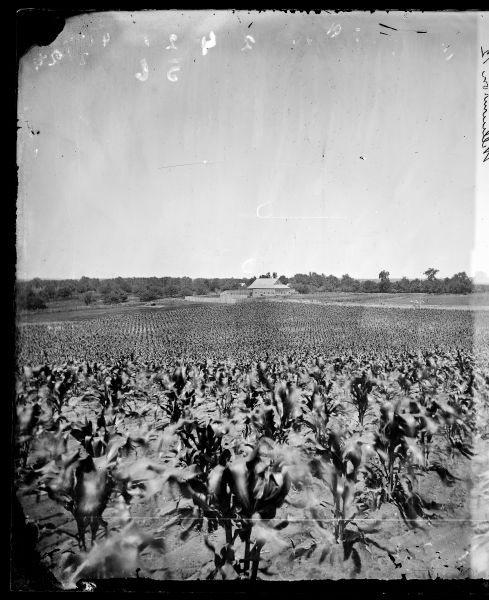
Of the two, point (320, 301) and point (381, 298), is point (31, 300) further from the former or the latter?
point (381, 298)

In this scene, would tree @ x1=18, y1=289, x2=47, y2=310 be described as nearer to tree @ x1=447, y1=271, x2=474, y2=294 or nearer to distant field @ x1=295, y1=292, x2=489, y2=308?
tree @ x1=447, y1=271, x2=474, y2=294

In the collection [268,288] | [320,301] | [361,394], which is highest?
[268,288]

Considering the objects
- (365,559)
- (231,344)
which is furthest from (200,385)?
(365,559)

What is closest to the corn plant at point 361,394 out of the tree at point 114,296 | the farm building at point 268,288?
the farm building at point 268,288

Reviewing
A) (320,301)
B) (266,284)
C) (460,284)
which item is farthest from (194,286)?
(460,284)

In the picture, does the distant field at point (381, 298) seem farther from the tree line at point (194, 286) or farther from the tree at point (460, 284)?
the tree at point (460, 284)

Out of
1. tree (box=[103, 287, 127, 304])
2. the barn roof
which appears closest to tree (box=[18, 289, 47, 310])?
tree (box=[103, 287, 127, 304])
